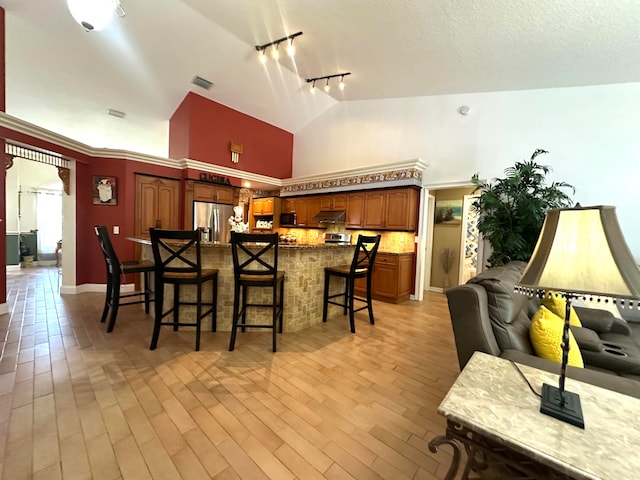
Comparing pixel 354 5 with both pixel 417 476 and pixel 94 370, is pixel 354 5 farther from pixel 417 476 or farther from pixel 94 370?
pixel 94 370

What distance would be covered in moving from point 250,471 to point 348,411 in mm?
717

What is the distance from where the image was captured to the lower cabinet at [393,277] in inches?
181

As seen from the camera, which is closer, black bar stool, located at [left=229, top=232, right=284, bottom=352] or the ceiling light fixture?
the ceiling light fixture

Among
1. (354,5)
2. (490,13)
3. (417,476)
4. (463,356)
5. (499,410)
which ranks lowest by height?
(417,476)

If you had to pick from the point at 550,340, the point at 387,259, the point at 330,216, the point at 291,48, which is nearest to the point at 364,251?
the point at 387,259

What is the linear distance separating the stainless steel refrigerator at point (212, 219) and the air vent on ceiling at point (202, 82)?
2.35 m

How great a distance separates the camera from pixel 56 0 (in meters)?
3.21

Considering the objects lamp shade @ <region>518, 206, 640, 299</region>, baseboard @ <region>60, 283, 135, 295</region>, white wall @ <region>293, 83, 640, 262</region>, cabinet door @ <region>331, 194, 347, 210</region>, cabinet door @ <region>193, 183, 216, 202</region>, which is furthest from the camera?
cabinet door @ <region>331, 194, 347, 210</region>

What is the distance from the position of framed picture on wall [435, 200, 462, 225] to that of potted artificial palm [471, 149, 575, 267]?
1.74m

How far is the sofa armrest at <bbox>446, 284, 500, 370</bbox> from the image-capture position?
1443 mm

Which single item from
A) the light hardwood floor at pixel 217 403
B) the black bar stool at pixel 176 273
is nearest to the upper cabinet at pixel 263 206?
the black bar stool at pixel 176 273

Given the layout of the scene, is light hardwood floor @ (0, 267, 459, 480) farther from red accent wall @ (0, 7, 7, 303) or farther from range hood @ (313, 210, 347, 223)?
range hood @ (313, 210, 347, 223)

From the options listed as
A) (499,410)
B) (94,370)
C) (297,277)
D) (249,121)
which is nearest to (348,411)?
(499,410)

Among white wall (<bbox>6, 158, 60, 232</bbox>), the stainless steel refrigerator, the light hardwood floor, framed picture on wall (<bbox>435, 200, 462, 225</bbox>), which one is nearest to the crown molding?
the stainless steel refrigerator
